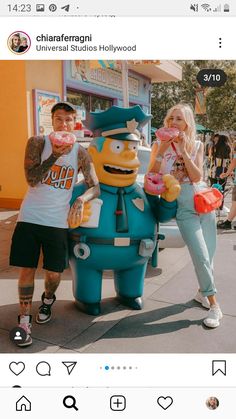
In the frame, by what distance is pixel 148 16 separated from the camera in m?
1.79

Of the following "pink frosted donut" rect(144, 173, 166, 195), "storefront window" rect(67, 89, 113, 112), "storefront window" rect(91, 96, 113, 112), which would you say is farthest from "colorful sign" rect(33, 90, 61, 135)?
"pink frosted donut" rect(144, 173, 166, 195)

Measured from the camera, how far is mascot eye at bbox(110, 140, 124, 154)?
2.79 m

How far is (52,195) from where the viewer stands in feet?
8.45
